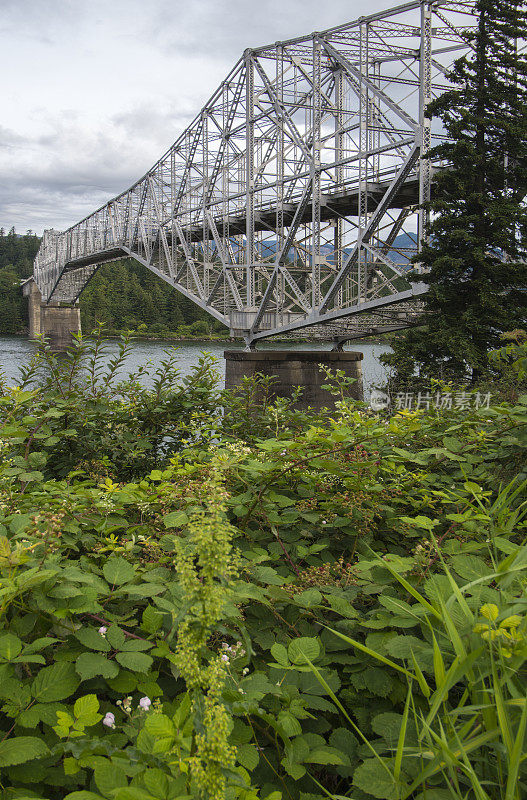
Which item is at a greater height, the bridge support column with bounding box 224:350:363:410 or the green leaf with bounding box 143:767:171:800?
the green leaf with bounding box 143:767:171:800

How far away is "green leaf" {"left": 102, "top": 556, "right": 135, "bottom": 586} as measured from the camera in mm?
1493

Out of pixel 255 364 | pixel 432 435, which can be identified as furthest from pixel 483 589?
pixel 255 364

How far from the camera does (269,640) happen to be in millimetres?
1553

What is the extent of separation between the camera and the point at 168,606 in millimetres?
1299

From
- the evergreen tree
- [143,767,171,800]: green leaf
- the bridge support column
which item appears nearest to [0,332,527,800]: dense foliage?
[143,767,171,800]: green leaf

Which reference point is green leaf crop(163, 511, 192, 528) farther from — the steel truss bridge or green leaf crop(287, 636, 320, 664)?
the steel truss bridge

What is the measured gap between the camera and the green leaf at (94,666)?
4.00 feet

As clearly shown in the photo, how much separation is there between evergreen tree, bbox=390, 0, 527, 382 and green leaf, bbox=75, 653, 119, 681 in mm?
14659

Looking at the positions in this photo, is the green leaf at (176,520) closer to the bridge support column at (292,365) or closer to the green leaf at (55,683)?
the green leaf at (55,683)

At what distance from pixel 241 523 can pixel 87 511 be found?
0.56 metres

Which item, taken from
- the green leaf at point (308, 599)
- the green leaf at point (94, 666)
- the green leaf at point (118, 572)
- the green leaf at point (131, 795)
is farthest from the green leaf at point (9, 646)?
the green leaf at point (308, 599)

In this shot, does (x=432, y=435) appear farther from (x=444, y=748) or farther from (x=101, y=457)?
(x=444, y=748)

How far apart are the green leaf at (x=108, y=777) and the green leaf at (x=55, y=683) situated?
0.21 m

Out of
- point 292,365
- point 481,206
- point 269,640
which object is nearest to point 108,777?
point 269,640
